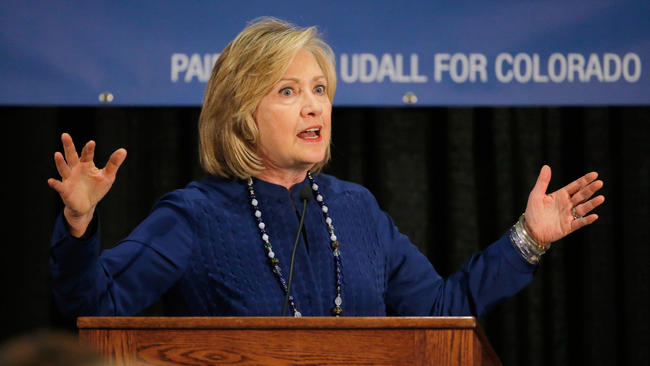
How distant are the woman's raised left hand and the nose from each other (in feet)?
1.57

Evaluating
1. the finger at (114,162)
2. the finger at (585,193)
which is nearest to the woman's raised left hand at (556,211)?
the finger at (585,193)

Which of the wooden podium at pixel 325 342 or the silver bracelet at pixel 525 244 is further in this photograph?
the silver bracelet at pixel 525 244

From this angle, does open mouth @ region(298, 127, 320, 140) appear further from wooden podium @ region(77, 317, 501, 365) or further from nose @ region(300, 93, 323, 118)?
wooden podium @ region(77, 317, 501, 365)

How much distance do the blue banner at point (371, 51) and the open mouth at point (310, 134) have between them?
74 centimetres

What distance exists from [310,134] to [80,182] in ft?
2.07

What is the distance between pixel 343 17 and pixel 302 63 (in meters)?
0.81

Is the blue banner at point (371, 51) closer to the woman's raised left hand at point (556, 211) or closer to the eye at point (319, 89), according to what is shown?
the eye at point (319, 89)

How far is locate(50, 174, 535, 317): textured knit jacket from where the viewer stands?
68.6 inches

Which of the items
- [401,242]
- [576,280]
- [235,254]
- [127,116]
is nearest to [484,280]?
[401,242]

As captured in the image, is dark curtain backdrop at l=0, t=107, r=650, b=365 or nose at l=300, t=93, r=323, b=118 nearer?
nose at l=300, t=93, r=323, b=118

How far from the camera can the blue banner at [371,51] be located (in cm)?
269

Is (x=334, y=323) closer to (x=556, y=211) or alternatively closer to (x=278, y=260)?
(x=278, y=260)

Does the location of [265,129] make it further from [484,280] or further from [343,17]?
[343,17]

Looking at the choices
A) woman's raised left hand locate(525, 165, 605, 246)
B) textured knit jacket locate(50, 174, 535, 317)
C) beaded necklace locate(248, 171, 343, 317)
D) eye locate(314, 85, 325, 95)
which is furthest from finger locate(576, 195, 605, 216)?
eye locate(314, 85, 325, 95)
